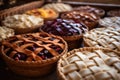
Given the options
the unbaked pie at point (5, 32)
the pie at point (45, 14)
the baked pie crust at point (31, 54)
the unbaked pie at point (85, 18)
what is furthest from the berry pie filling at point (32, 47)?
the pie at point (45, 14)

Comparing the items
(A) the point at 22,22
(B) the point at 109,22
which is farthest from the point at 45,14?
(B) the point at 109,22

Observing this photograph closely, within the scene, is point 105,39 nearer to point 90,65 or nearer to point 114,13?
point 90,65

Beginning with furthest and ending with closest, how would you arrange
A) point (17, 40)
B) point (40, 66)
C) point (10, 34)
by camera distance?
point (10, 34) < point (17, 40) < point (40, 66)

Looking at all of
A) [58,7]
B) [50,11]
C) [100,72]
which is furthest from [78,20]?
[100,72]

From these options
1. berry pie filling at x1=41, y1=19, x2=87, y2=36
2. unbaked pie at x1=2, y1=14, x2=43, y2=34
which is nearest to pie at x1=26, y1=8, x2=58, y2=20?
unbaked pie at x1=2, y1=14, x2=43, y2=34

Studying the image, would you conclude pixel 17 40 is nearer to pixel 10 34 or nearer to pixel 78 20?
pixel 10 34

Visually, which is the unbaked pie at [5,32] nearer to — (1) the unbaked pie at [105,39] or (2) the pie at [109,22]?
(1) the unbaked pie at [105,39]
